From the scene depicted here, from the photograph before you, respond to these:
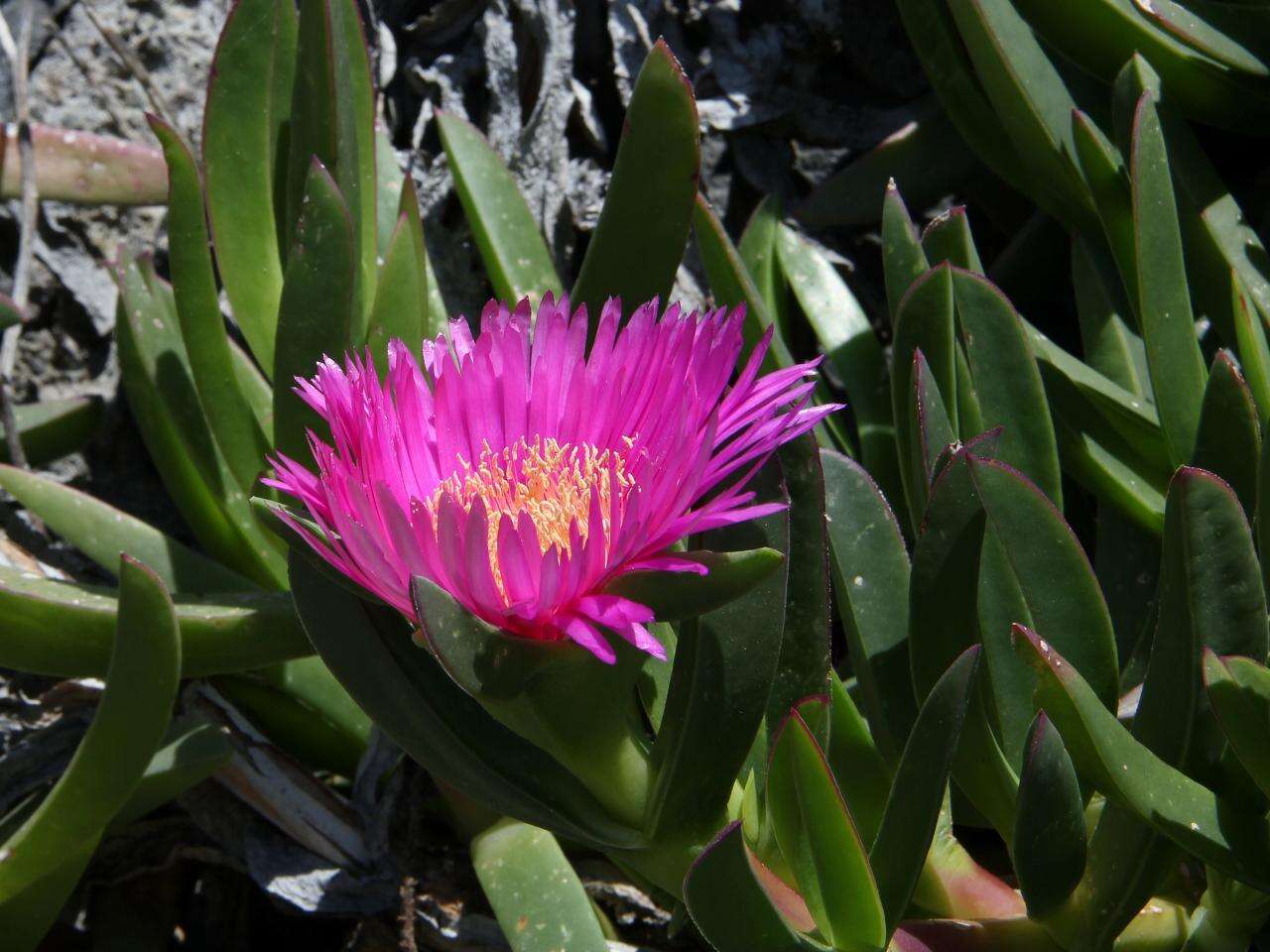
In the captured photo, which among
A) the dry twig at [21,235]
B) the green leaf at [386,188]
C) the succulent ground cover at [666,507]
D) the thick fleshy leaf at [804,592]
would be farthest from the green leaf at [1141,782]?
the dry twig at [21,235]

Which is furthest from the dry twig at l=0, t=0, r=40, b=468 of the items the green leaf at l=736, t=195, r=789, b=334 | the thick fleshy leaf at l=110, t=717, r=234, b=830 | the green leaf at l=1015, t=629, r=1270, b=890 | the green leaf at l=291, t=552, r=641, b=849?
the green leaf at l=1015, t=629, r=1270, b=890

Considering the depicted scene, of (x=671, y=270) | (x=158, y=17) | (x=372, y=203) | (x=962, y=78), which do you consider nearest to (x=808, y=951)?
(x=671, y=270)

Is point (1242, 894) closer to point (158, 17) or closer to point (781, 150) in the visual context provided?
point (781, 150)

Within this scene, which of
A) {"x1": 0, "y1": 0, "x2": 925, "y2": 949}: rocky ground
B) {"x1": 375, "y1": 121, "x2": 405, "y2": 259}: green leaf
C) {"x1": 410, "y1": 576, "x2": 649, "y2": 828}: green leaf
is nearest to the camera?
{"x1": 410, "y1": 576, "x2": 649, "y2": 828}: green leaf

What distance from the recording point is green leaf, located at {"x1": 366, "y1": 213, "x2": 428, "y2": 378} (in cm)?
93

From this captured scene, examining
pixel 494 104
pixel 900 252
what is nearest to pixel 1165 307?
pixel 900 252

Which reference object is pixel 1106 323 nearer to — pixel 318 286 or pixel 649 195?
pixel 649 195

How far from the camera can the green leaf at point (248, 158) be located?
1.00 metres

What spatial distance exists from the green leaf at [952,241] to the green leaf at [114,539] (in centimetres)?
59

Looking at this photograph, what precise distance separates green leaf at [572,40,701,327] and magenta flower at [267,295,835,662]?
14 centimetres

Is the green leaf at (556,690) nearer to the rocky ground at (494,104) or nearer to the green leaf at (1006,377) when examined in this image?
the green leaf at (1006,377)

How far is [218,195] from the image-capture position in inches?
39.7

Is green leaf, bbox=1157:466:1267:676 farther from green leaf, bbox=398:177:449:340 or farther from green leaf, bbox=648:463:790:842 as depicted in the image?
green leaf, bbox=398:177:449:340

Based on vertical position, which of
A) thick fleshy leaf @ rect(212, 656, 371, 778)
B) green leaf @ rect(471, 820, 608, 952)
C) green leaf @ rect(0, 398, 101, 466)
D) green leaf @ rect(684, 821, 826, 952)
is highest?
green leaf @ rect(684, 821, 826, 952)
